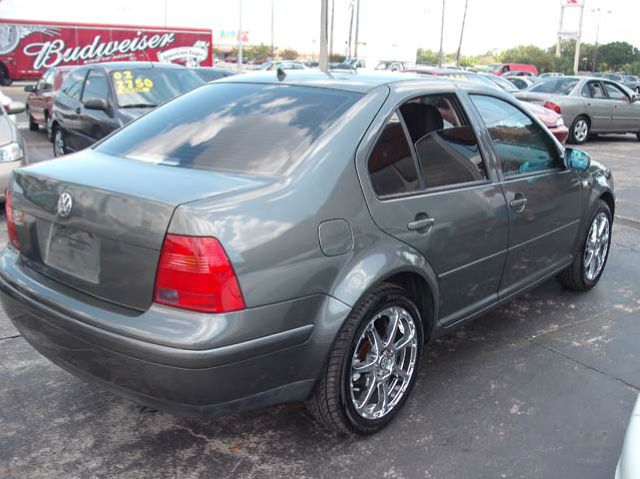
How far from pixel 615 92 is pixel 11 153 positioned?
13.5 m

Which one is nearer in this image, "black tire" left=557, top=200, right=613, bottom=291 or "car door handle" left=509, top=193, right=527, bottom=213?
"car door handle" left=509, top=193, right=527, bottom=213

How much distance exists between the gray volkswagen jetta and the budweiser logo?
2806cm

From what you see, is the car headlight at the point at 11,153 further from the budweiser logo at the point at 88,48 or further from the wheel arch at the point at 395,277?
the budweiser logo at the point at 88,48

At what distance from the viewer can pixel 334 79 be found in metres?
3.33

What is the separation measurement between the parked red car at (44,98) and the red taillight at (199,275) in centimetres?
1016

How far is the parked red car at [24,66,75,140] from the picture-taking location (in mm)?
11742

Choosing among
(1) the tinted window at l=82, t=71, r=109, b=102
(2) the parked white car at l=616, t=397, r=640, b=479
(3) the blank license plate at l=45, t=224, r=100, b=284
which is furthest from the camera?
(1) the tinted window at l=82, t=71, r=109, b=102

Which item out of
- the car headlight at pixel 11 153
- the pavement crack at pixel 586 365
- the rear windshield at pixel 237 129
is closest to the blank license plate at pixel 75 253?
the rear windshield at pixel 237 129

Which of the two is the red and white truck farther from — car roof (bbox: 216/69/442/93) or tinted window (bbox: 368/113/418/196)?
tinted window (bbox: 368/113/418/196)

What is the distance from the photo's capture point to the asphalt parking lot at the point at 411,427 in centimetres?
271

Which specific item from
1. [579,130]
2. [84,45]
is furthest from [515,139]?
[84,45]

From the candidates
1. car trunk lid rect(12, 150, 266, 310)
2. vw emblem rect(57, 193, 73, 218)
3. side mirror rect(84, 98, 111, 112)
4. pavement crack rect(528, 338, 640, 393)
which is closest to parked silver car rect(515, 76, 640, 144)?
side mirror rect(84, 98, 111, 112)

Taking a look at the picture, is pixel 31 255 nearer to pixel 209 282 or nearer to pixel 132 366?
pixel 132 366

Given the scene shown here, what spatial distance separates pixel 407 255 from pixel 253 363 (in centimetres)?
89
